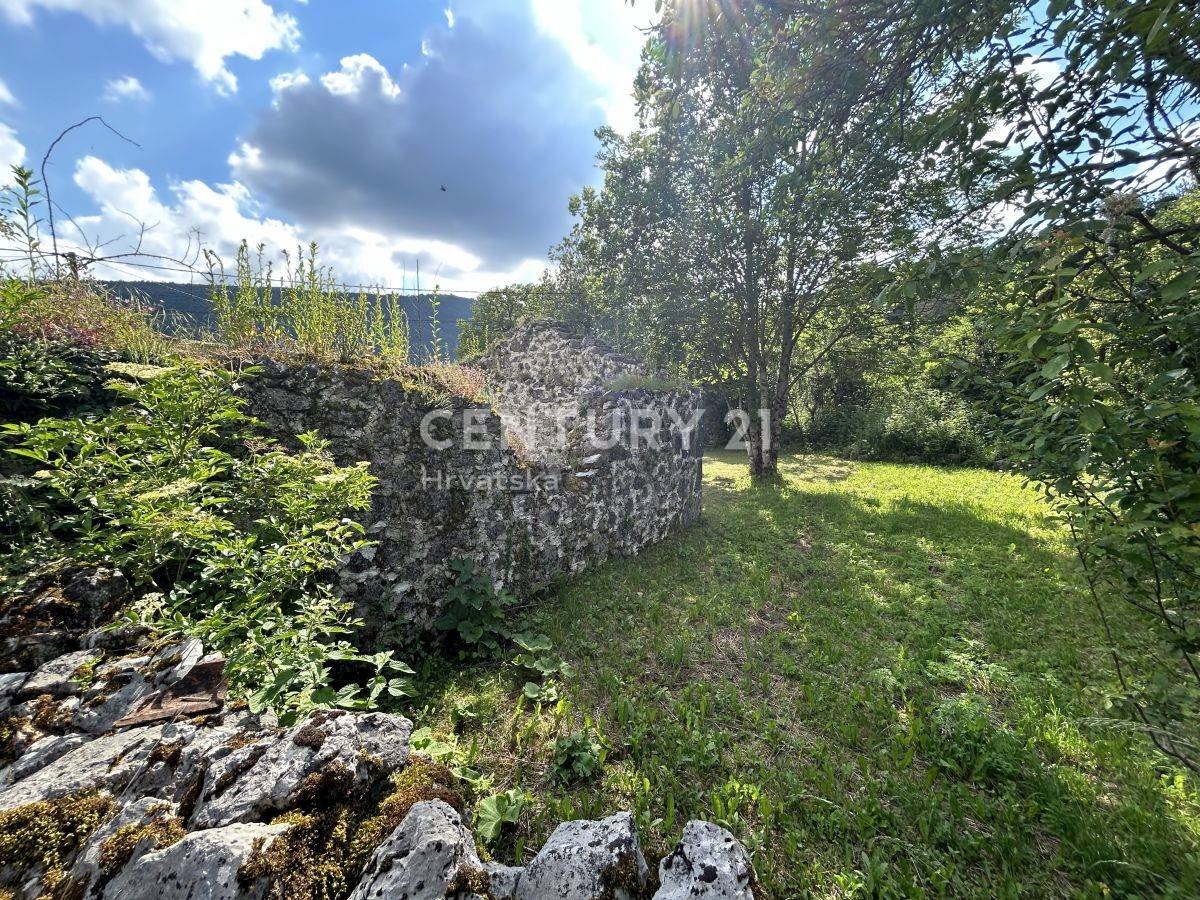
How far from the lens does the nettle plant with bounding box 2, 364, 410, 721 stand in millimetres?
2205

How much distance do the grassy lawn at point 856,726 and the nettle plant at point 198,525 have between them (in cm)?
158

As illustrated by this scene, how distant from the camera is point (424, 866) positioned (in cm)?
142

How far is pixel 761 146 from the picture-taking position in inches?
135

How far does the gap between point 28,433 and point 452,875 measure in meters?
2.88

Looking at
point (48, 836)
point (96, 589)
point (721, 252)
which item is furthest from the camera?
point (721, 252)

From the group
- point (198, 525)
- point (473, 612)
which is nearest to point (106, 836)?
point (198, 525)

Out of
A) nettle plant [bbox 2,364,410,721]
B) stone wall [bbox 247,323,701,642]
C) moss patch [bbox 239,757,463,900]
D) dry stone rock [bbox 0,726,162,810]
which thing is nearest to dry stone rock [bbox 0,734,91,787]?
dry stone rock [bbox 0,726,162,810]

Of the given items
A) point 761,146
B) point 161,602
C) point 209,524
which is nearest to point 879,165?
point 761,146

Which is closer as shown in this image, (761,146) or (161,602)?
(161,602)

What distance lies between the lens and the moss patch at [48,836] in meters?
1.37

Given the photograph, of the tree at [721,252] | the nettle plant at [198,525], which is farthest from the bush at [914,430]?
the nettle plant at [198,525]

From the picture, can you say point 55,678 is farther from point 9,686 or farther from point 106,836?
point 106,836

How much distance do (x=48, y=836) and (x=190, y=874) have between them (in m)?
0.59

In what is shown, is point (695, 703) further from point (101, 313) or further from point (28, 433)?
point (101, 313)
